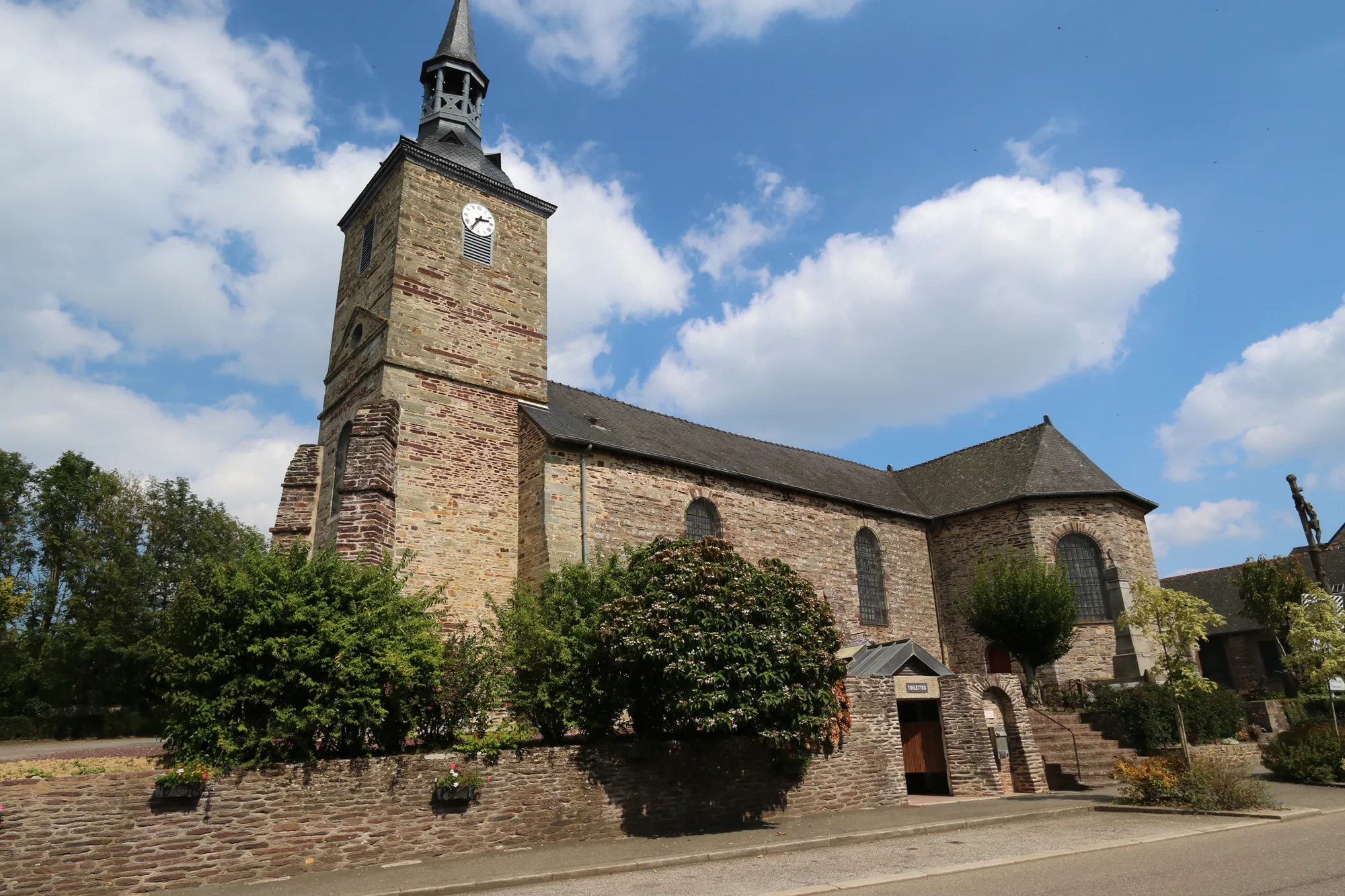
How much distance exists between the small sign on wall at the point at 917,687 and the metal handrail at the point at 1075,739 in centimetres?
347

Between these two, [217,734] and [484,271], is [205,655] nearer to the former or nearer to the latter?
[217,734]

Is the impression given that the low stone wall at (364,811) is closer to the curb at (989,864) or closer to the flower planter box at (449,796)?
the flower planter box at (449,796)

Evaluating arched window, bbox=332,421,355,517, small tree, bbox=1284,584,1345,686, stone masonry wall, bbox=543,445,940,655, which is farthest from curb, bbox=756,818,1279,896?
arched window, bbox=332,421,355,517

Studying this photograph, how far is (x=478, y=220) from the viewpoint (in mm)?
21125

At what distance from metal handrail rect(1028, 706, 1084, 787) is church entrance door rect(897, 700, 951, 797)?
2896 millimetres

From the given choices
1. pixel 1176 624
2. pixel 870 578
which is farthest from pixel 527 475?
pixel 1176 624

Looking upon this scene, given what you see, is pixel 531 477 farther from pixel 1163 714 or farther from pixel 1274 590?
pixel 1274 590

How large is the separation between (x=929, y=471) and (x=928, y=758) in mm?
17396

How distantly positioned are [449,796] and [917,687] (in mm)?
8790

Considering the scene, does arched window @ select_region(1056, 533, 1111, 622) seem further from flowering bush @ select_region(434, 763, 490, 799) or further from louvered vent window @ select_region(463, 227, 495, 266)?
flowering bush @ select_region(434, 763, 490, 799)

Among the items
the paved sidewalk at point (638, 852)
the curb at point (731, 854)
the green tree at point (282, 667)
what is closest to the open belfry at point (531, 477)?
the paved sidewalk at point (638, 852)

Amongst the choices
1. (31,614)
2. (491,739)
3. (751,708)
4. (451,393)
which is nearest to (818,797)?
(751,708)

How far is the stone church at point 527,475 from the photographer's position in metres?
17.1

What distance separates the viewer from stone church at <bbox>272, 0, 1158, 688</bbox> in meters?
17.1
